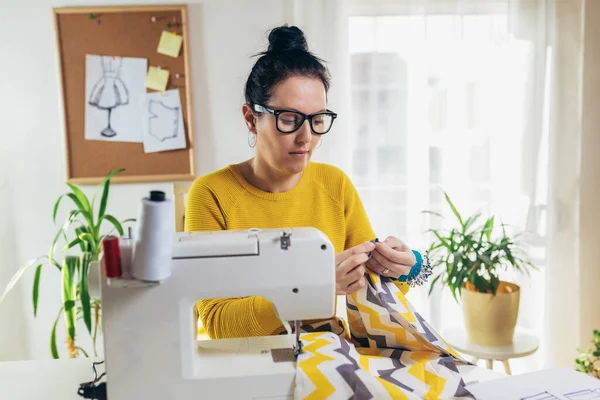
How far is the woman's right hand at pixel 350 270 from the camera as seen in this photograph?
116 cm

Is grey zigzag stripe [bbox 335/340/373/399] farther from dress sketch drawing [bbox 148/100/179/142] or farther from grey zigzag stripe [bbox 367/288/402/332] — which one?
dress sketch drawing [bbox 148/100/179/142]

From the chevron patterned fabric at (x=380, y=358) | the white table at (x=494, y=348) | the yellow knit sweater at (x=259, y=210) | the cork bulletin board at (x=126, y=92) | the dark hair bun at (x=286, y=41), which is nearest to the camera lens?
the chevron patterned fabric at (x=380, y=358)

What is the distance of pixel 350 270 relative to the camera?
46.0 inches

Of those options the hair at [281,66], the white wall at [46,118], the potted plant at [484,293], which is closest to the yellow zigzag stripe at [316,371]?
the hair at [281,66]

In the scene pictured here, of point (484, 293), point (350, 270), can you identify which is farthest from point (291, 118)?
point (484, 293)

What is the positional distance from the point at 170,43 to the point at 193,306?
183cm

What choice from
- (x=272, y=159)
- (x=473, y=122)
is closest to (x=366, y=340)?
(x=272, y=159)

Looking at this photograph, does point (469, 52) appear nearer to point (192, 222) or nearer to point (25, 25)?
point (192, 222)

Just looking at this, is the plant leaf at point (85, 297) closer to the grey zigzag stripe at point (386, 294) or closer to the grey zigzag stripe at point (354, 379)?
the grey zigzag stripe at point (386, 294)

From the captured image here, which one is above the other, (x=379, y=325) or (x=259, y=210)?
(x=259, y=210)

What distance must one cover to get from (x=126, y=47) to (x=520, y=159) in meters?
1.84

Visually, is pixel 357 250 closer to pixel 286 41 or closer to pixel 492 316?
pixel 286 41

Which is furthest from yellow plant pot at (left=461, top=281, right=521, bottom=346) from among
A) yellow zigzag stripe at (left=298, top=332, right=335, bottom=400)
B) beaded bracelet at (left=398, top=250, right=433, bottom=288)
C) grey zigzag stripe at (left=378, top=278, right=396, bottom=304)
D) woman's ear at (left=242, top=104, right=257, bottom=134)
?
yellow zigzag stripe at (left=298, top=332, right=335, bottom=400)

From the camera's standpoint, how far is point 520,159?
2.62 meters
